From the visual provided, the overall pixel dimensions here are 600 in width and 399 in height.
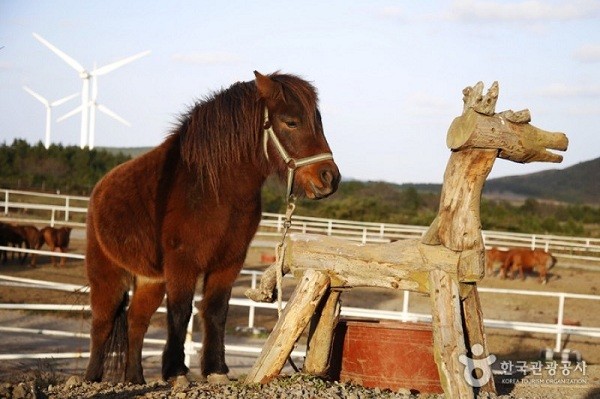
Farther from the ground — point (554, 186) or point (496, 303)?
point (554, 186)

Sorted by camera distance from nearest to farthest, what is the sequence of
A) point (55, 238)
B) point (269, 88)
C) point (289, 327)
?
1. point (289, 327)
2. point (269, 88)
3. point (55, 238)

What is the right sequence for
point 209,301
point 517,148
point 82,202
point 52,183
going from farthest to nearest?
point 52,183 → point 82,202 → point 209,301 → point 517,148

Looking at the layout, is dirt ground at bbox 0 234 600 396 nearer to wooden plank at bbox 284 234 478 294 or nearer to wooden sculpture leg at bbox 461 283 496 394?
wooden sculpture leg at bbox 461 283 496 394

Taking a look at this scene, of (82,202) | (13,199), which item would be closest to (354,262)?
(82,202)

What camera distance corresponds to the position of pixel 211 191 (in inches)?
254

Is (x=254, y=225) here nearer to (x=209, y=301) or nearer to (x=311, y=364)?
(x=209, y=301)

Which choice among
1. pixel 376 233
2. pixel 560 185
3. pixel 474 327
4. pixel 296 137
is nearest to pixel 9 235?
pixel 376 233

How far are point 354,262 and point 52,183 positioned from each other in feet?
128

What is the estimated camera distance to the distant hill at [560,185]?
64.2m

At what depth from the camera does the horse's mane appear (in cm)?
648

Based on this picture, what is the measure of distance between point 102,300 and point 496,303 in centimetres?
1440

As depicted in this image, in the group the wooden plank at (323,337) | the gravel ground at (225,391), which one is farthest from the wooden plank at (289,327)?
the wooden plank at (323,337)

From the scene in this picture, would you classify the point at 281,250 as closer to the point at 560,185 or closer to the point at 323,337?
the point at 323,337

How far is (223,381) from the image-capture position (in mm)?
6559
